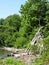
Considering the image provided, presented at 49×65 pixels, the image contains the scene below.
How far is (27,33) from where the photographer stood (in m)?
45.9

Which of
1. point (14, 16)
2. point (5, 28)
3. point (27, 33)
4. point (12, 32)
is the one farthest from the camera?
point (14, 16)

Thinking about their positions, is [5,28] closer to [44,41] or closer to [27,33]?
[27,33]

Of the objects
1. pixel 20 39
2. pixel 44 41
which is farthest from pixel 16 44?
pixel 44 41

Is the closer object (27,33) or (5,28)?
(27,33)

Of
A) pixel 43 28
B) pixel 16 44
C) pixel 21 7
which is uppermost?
pixel 21 7

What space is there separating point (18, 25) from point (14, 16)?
624cm

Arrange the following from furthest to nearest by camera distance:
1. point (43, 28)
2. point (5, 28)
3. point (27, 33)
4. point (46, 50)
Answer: point (5, 28) < point (27, 33) < point (43, 28) < point (46, 50)

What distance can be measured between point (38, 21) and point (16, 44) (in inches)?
228

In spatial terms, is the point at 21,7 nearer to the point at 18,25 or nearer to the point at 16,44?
the point at 16,44

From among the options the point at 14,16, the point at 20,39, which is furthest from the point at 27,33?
the point at 14,16

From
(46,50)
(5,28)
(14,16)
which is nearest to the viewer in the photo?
(46,50)

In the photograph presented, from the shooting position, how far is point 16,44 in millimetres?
44969

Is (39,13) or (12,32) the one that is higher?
(39,13)

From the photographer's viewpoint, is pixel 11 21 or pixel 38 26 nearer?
pixel 38 26
